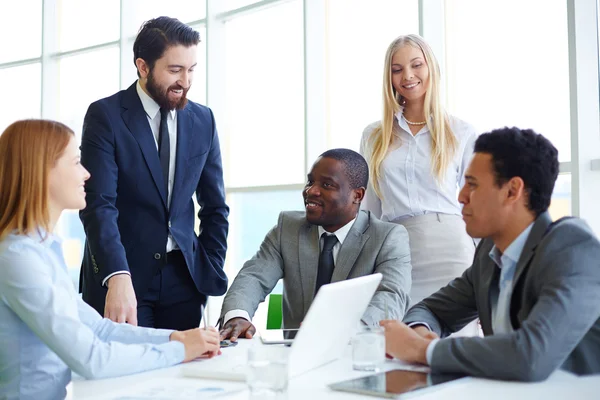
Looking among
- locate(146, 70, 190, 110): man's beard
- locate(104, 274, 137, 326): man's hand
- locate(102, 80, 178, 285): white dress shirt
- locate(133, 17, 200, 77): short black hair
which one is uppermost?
locate(133, 17, 200, 77): short black hair

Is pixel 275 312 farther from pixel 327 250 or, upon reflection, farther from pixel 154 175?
pixel 154 175

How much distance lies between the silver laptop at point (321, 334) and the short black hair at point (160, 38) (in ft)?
4.45

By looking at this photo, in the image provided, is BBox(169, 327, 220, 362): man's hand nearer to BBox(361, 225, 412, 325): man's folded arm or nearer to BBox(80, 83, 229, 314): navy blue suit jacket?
BBox(361, 225, 412, 325): man's folded arm

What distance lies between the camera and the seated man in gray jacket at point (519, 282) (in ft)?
5.35

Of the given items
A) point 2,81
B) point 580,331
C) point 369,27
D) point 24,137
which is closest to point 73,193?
point 24,137

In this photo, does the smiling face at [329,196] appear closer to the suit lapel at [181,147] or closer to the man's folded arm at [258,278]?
the man's folded arm at [258,278]

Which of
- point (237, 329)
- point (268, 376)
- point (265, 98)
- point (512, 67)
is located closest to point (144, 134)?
point (237, 329)

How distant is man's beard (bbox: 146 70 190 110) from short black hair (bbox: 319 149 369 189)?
60 cm

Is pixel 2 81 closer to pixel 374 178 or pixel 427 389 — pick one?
pixel 374 178

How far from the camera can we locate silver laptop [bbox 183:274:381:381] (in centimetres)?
163

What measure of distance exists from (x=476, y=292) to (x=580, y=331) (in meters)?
0.45

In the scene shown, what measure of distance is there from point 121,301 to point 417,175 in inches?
49.1

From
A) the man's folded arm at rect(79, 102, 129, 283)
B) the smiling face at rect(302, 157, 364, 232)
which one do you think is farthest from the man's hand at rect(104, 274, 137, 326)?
the smiling face at rect(302, 157, 364, 232)

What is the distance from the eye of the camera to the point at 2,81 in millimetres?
7996
